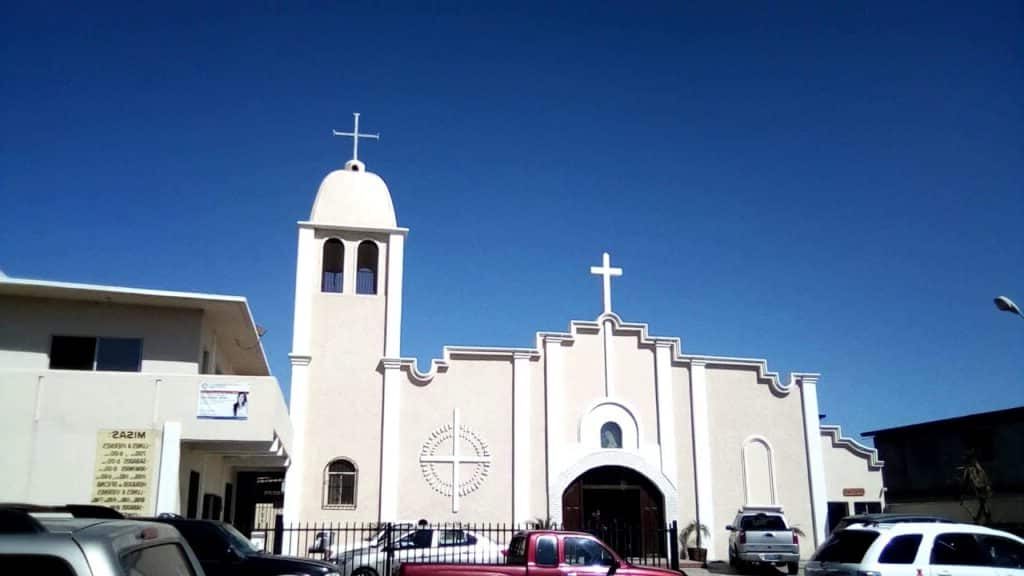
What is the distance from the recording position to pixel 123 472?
57.1 feet

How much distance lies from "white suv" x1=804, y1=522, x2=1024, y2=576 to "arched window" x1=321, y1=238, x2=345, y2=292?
20366 mm

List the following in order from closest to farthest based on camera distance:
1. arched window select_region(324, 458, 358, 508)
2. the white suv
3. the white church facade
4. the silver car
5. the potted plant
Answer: the silver car → the white suv → arched window select_region(324, 458, 358, 508) → the white church facade → the potted plant

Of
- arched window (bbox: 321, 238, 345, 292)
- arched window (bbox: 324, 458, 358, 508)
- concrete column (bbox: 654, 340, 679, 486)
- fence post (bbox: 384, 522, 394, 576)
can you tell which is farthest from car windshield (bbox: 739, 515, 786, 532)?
arched window (bbox: 321, 238, 345, 292)

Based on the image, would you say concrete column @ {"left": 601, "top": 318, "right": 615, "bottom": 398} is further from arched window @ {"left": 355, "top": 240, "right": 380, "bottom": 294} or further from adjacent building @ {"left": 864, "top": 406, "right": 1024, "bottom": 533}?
adjacent building @ {"left": 864, "top": 406, "right": 1024, "bottom": 533}

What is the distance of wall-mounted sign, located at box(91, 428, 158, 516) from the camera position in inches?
684

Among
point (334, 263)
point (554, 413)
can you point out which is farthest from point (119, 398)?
point (554, 413)

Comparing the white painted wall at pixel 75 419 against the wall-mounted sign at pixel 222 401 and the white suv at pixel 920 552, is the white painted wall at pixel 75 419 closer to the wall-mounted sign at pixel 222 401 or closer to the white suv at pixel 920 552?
the wall-mounted sign at pixel 222 401

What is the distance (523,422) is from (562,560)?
15.1 m

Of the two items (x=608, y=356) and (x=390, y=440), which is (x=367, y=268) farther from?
(x=608, y=356)

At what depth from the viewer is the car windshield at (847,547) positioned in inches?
447

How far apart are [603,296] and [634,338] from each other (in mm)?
1789

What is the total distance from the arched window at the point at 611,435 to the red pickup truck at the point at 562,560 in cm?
1533

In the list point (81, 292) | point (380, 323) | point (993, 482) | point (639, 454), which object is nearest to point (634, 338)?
point (639, 454)

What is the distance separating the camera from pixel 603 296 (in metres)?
30.6
